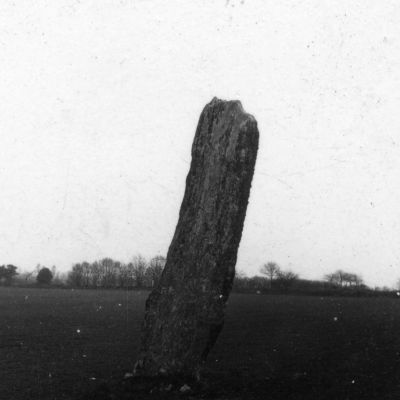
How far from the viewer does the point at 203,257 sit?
9008 millimetres

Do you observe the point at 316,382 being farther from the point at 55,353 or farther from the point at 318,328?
the point at 318,328

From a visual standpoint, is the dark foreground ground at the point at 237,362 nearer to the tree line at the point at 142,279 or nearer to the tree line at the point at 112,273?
the tree line at the point at 142,279

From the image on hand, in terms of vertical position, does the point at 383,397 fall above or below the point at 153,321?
below

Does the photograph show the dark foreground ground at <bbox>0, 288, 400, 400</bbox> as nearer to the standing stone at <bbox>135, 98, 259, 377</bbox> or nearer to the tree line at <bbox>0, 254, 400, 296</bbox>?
the standing stone at <bbox>135, 98, 259, 377</bbox>

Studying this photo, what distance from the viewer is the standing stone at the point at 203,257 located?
8.83 meters

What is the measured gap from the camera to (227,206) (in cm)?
912

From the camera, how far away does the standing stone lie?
883cm

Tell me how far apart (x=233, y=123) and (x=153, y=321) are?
4.11 metres

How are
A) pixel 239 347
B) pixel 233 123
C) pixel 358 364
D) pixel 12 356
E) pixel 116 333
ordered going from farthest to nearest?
pixel 116 333 < pixel 239 347 < pixel 12 356 < pixel 358 364 < pixel 233 123

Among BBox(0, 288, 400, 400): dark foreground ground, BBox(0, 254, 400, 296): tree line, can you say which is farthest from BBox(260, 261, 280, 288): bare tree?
BBox(0, 288, 400, 400): dark foreground ground

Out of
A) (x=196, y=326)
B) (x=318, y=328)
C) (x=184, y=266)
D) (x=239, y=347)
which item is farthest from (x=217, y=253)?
(x=318, y=328)

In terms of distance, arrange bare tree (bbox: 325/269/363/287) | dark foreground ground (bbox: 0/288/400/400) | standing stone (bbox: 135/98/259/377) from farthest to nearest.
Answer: bare tree (bbox: 325/269/363/287)
dark foreground ground (bbox: 0/288/400/400)
standing stone (bbox: 135/98/259/377)

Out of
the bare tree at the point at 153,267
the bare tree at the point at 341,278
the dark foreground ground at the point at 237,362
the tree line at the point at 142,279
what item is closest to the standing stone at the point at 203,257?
the dark foreground ground at the point at 237,362

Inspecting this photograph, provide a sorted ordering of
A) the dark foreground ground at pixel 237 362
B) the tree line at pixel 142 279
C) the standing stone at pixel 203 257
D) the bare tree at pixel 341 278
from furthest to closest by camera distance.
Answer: the bare tree at pixel 341 278 → the tree line at pixel 142 279 → the dark foreground ground at pixel 237 362 → the standing stone at pixel 203 257
